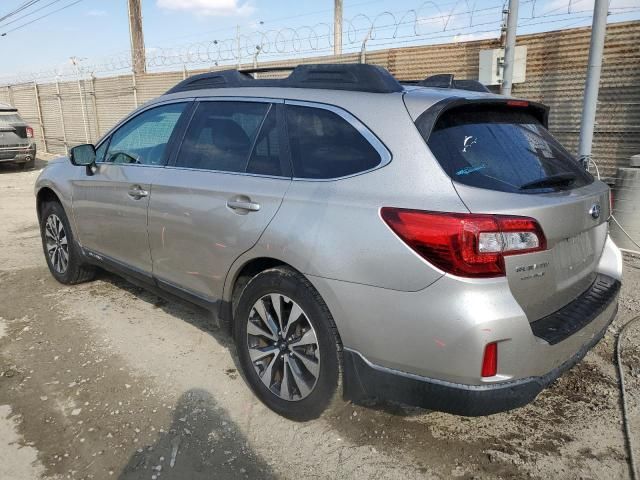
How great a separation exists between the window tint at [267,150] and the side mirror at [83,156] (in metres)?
1.91

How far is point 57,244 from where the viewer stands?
4891 millimetres

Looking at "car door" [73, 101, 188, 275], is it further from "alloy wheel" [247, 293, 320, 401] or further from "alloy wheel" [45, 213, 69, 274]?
"alloy wheel" [247, 293, 320, 401]

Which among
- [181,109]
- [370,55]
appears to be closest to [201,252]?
[181,109]

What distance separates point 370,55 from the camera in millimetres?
8820

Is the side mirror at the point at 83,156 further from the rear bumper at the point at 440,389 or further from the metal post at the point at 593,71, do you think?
the metal post at the point at 593,71

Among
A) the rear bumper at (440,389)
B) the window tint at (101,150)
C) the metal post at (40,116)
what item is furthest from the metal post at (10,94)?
the rear bumper at (440,389)

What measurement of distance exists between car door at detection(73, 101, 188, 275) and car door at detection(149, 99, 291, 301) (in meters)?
0.19

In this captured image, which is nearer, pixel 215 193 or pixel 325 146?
pixel 325 146

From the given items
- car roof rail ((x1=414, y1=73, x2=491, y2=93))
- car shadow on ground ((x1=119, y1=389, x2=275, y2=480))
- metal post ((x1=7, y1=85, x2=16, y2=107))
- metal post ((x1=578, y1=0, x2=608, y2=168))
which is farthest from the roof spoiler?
metal post ((x1=7, y1=85, x2=16, y2=107))

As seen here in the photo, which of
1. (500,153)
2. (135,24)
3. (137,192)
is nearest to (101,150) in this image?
(137,192)

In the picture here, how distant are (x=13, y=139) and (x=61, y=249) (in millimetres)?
10679

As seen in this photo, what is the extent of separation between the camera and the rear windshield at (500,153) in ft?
7.36

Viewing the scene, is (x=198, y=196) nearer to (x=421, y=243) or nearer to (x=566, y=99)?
(x=421, y=243)

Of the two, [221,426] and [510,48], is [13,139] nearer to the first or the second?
[510,48]
